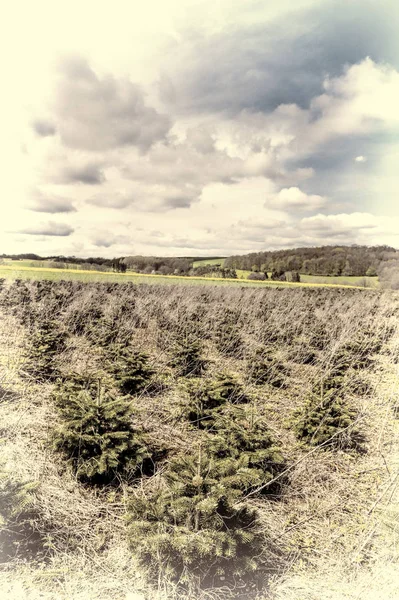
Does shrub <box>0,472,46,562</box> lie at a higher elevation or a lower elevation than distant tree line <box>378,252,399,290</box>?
lower

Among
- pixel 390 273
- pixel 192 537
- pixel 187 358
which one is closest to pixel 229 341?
pixel 187 358

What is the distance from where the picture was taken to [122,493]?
353 cm

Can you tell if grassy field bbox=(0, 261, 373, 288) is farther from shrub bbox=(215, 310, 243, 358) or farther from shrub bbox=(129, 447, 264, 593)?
shrub bbox=(129, 447, 264, 593)

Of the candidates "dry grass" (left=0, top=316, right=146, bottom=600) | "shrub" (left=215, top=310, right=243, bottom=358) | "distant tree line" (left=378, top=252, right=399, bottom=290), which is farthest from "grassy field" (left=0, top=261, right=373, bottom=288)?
"dry grass" (left=0, top=316, right=146, bottom=600)

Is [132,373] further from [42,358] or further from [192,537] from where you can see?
[192,537]

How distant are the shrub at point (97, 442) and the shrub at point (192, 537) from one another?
923 millimetres

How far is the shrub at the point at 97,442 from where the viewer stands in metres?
3.44

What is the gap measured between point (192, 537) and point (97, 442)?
160 cm

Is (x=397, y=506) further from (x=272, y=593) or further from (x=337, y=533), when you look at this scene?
(x=272, y=593)

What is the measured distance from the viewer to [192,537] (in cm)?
231

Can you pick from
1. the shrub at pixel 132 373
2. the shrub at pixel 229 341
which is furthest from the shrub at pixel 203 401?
the shrub at pixel 229 341

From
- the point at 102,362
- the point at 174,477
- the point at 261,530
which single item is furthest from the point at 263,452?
the point at 102,362

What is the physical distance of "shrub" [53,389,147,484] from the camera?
11.3ft

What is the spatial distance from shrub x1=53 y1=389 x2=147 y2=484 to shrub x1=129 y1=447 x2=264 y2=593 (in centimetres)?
92
